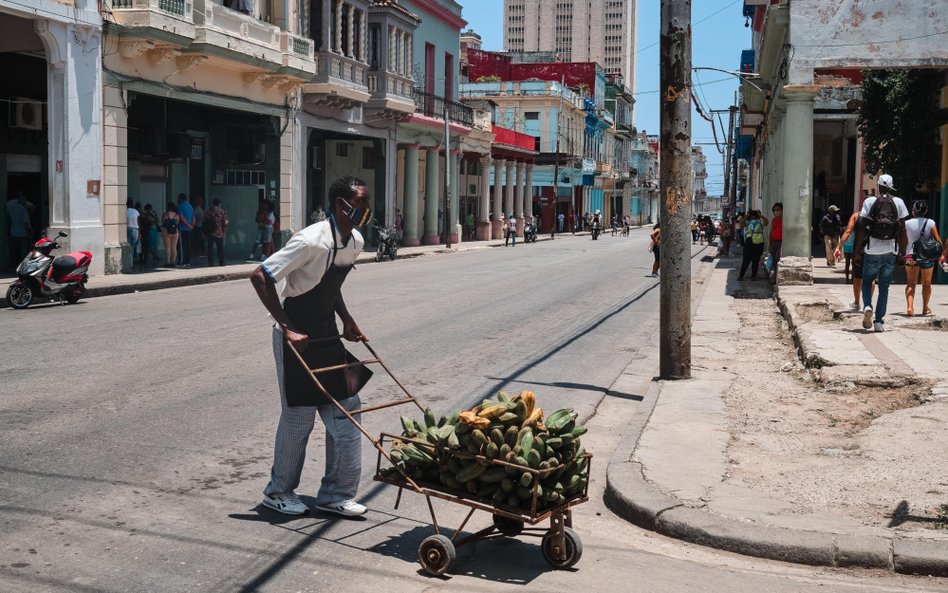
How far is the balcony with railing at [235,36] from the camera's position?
23.9 m

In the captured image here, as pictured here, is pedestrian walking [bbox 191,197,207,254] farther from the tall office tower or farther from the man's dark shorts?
the tall office tower

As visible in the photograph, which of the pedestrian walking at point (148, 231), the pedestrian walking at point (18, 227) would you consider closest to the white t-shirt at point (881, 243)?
the pedestrian walking at point (18, 227)

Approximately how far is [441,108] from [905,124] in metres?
23.9

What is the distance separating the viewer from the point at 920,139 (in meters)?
23.3

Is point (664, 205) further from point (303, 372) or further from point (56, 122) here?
point (56, 122)

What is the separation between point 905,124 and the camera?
23406mm

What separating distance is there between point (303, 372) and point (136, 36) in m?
18.2

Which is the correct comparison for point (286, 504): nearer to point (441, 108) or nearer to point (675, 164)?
point (675, 164)

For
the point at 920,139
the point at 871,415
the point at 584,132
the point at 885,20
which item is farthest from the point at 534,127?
the point at 871,415

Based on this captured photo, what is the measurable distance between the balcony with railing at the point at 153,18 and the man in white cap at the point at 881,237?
15.6 m

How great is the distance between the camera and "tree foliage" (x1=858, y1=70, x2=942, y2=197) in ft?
76.0

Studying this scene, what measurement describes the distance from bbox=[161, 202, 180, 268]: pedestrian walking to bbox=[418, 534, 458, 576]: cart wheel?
21.1 metres

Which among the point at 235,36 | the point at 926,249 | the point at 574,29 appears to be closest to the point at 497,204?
the point at 235,36

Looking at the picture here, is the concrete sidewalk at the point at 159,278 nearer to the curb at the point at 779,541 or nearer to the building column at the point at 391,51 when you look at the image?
the building column at the point at 391,51
